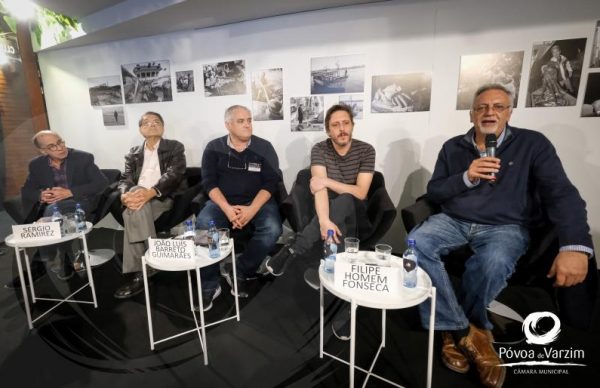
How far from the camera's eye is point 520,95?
2381 millimetres

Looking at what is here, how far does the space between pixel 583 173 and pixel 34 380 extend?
12.9ft

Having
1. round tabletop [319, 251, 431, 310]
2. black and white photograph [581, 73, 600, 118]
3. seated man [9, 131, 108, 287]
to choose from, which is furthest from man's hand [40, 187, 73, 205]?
black and white photograph [581, 73, 600, 118]

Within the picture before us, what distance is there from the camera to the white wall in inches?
91.1

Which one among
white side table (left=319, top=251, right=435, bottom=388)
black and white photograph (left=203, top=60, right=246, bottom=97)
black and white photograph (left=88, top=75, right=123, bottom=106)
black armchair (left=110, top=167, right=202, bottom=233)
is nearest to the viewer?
white side table (left=319, top=251, right=435, bottom=388)

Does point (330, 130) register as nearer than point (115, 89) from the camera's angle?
Yes

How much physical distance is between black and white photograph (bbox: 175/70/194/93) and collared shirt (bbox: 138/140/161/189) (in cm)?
91

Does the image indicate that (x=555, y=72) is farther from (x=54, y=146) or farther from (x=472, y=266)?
(x=54, y=146)

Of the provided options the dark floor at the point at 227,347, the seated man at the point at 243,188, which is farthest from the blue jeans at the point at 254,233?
the dark floor at the point at 227,347

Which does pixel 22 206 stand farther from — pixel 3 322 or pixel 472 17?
pixel 472 17

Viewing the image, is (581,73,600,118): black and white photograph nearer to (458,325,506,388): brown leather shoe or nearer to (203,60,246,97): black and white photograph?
(458,325,506,388): brown leather shoe

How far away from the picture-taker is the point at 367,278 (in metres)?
1.28

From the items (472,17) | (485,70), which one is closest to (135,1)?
(472,17)

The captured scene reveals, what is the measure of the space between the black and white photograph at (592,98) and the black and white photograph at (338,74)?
1688 mm

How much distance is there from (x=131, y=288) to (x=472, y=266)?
245 cm
